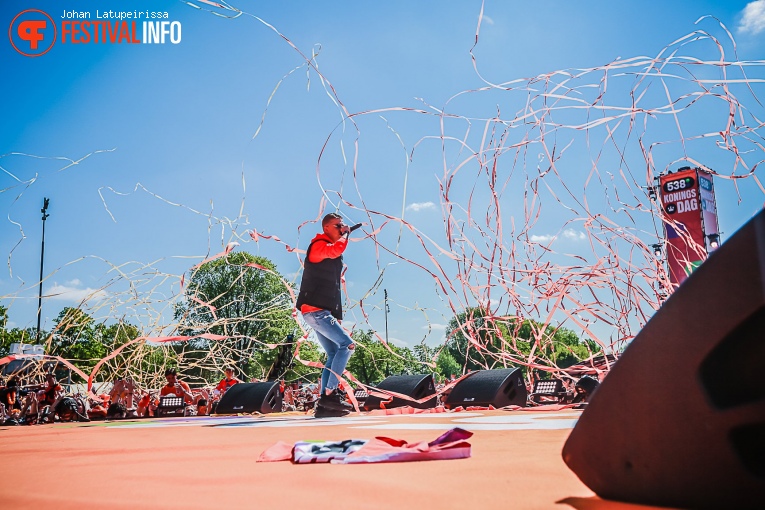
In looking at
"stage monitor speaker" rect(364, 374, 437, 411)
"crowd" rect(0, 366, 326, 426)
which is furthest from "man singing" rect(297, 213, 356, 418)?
"crowd" rect(0, 366, 326, 426)

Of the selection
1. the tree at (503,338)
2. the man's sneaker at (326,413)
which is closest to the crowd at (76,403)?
the man's sneaker at (326,413)

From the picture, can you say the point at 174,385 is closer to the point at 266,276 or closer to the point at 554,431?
the point at 554,431

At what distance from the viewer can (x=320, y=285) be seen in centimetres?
504

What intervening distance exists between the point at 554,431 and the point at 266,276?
31875mm

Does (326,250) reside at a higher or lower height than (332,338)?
higher

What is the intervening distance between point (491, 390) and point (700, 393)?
657cm

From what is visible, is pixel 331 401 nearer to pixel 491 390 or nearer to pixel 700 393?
pixel 491 390

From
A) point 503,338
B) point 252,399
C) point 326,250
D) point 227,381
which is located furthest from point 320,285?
point 227,381

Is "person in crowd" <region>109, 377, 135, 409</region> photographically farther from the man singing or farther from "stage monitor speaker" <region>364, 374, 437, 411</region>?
the man singing

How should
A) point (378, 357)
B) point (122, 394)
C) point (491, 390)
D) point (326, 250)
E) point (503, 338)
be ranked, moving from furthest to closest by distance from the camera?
1. point (378, 357)
2. point (122, 394)
3. point (491, 390)
4. point (326, 250)
5. point (503, 338)

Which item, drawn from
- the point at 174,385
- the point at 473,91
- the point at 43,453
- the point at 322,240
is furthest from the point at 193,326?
the point at 174,385

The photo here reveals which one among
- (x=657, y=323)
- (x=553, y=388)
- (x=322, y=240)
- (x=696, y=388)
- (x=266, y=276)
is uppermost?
(x=266, y=276)

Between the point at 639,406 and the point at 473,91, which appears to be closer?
the point at 639,406

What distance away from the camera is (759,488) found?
2.85ft
